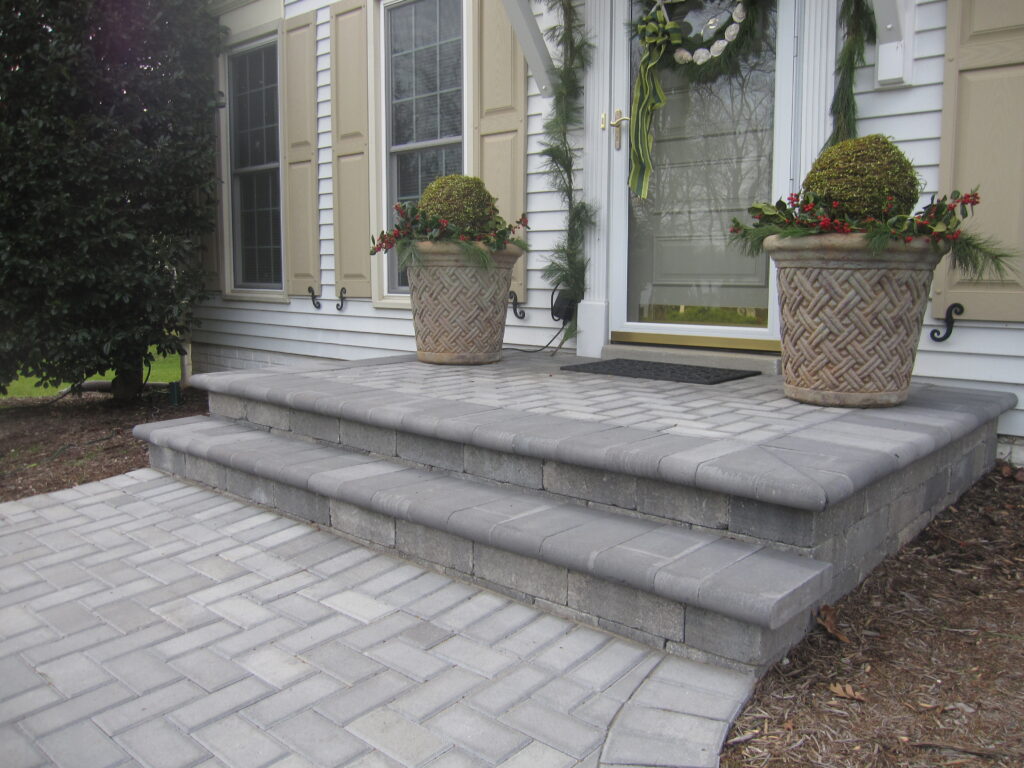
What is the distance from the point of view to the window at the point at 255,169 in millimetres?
6793

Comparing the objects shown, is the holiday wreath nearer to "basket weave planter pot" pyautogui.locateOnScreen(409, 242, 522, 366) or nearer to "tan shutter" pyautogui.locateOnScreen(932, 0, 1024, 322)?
"tan shutter" pyautogui.locateOnScreen(932, 0, 1024, 322)

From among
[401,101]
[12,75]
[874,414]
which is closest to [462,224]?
[401,101]

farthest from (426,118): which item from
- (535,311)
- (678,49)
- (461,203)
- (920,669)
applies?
(920,669)

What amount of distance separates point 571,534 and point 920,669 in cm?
89

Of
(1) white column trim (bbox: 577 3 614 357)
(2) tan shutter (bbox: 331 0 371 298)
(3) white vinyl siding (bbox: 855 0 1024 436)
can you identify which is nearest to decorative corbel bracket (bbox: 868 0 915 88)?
(3) white vinyl siding (bbox: 855 0 1024 436)

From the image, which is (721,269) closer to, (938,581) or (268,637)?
(938,581)

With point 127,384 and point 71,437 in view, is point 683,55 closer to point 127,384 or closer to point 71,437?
point 71,437

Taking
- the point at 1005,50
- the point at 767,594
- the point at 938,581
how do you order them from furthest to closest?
1. the point at 1005,50
2. the point at 938,581
3. the point at 767,594

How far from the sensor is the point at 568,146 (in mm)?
4715

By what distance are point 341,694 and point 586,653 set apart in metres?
0.59

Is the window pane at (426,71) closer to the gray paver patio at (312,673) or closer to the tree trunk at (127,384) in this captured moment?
the tree trunk at (127,384)

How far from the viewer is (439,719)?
67.2 inches

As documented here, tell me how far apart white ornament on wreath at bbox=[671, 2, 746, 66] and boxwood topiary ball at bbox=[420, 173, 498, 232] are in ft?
4.22

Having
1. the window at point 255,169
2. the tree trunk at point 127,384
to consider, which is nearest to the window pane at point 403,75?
the window at point 255,169
